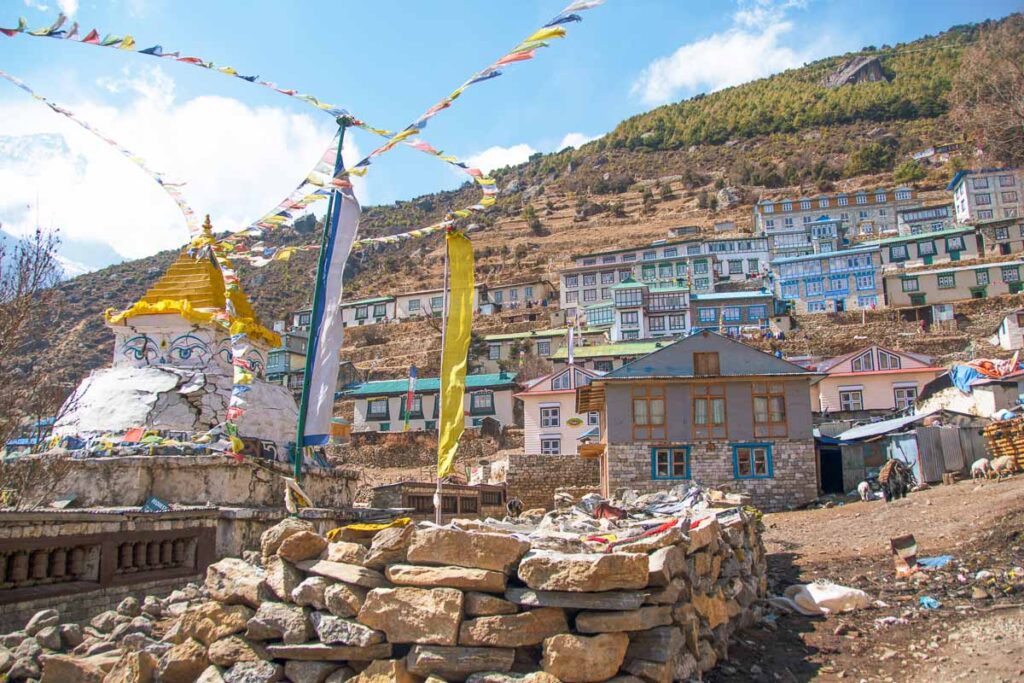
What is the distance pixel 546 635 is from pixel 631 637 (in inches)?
27.5

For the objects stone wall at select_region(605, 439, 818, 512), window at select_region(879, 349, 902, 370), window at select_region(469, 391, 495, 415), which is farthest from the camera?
window at select_region(469, 391, 495, 415)

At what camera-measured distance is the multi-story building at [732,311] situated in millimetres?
65688

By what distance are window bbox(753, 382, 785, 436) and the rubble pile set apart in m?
22.5

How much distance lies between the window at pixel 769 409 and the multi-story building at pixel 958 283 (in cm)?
4238

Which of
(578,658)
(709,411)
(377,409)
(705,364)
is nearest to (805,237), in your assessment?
(377,409)

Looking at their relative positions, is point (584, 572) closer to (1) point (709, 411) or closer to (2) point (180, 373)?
(2) point (180, 373)

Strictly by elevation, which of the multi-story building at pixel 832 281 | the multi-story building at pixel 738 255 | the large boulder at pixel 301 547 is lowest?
the large boulder at pixel 301 547

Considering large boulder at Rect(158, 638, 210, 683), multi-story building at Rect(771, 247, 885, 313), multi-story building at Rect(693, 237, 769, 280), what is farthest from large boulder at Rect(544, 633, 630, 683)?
multi-story building at Rect(693, 237, 769, 280)

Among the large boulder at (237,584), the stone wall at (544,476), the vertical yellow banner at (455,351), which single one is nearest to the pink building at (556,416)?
the stone wall at (544,476)

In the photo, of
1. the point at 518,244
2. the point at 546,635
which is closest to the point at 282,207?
the point at 546,635

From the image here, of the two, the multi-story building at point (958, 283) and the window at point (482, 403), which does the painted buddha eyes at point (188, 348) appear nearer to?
the window at point (482, 403)

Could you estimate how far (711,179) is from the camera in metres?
123

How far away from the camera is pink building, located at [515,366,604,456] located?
43.0m

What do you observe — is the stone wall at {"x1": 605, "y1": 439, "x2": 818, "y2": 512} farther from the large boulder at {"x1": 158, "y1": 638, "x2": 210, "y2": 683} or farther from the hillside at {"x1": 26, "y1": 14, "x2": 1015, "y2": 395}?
the hillside at {"x1": 26, "y1": 14, "x2": 1015, "y2": 395}
